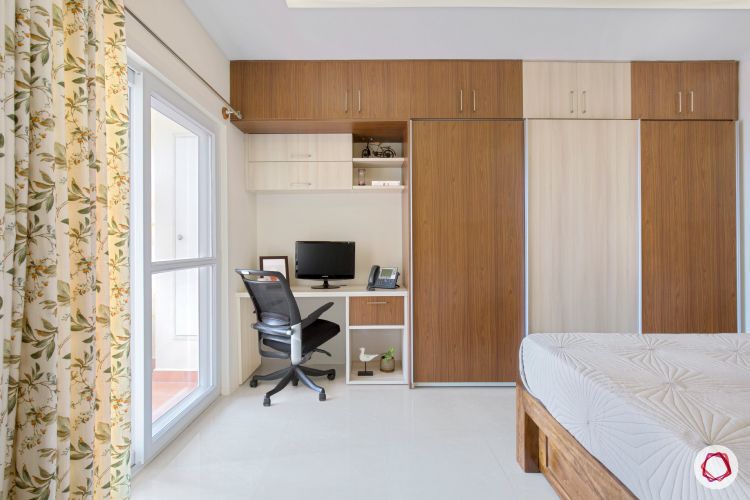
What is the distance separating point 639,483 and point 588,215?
7.43 feet

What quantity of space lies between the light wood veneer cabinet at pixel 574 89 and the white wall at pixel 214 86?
235cm

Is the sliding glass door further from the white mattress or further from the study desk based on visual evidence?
the white mattress

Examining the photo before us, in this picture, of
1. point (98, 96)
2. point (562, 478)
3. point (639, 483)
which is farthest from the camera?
point (562, 478)

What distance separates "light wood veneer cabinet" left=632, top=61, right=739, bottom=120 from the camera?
2.84 m

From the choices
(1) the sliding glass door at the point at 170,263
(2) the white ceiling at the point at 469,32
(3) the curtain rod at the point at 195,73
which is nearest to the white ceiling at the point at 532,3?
(2) the white ceiling at the point at 469,32

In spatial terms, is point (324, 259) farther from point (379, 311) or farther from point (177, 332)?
point (177, 332)

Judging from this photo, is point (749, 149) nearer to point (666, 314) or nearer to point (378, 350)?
point (666, 314)

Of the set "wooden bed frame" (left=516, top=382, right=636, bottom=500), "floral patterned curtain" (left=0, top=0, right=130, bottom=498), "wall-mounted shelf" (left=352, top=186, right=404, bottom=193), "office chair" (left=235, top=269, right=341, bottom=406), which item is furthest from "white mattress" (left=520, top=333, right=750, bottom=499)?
"wall-mounted shelf" (left=352, top=186, right=404, bottom=193)

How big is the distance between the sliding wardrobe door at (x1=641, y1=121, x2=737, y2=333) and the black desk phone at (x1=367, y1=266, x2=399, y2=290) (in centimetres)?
197

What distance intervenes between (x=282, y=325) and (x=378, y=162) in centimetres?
163

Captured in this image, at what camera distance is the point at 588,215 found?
2.82 m

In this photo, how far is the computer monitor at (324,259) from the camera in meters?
3.29

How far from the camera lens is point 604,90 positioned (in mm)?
2832

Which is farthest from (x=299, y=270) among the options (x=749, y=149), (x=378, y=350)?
(x=749, y=149)
